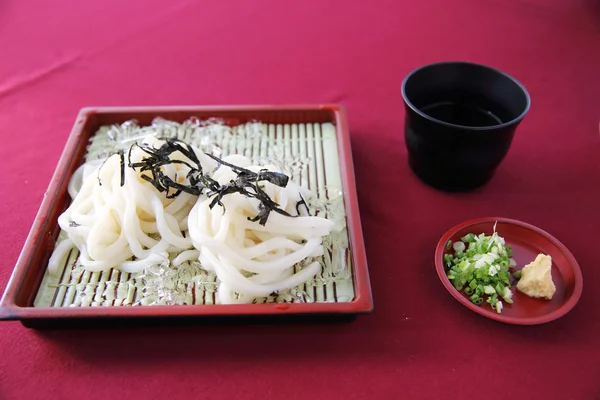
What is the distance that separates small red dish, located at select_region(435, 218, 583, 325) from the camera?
2.69 ft

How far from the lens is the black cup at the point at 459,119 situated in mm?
968

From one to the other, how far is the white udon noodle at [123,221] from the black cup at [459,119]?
1.49 ft

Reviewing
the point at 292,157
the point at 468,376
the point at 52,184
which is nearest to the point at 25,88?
the point at 52,184

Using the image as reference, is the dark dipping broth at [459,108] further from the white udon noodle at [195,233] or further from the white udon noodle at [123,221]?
the white udon noodle at [123,221]

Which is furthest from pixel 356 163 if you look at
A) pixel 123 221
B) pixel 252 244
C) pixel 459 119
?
pixel 123 221

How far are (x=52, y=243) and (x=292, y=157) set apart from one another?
1.61ft

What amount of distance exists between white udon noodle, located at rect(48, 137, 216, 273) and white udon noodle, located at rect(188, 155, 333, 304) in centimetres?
5

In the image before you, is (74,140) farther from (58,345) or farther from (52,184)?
(58,345)

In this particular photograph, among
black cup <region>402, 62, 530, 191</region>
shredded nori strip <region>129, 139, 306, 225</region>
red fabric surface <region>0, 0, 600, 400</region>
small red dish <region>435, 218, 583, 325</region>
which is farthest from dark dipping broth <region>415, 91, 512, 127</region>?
shredded nori strip <region>129, 139, 306, 225</region>

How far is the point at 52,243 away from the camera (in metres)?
0.93

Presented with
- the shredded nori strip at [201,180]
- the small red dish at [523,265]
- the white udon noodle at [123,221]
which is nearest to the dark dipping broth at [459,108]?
the small red dish at [523,265]

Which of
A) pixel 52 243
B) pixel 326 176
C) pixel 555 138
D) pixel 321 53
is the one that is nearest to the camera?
pixel 52 243

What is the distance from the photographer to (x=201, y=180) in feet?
3.07

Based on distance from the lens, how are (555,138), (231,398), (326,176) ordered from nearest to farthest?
(231,398) → (326,176) → (555,138)
